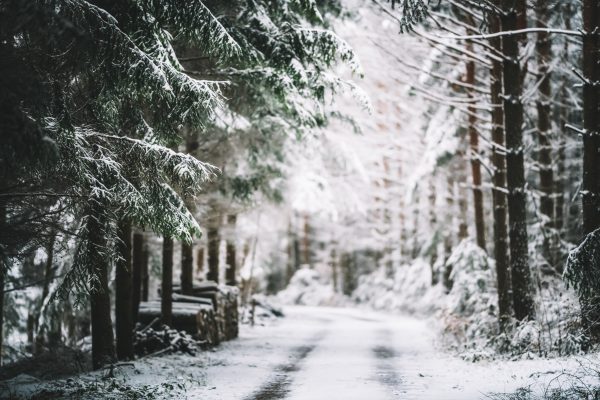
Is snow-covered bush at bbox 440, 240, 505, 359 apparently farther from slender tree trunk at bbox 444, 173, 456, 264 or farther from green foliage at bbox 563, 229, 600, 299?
slender tree trunk at bbox 444, 173, 456, 264

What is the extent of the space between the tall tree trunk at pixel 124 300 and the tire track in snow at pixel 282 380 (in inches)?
139

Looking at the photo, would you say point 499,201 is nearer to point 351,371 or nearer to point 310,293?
point 351,371

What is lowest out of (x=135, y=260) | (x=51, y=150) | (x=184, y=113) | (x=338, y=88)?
(x=135, y=260)

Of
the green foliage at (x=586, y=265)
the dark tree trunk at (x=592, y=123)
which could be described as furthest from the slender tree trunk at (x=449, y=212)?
the green foliage at (x=586, y=265)

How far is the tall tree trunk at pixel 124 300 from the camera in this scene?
10.8 meters

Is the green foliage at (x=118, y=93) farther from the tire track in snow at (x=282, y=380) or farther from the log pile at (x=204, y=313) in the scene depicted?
the log pile at (x=204, y=313)

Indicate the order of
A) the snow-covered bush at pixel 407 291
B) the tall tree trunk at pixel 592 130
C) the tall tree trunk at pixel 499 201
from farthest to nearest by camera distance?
the snow-covered bush at pixel 407 291 → the tall tree trunk at pixel 499 201 → the tall tree trunk at pixel 592 130

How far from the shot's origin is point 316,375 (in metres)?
9.91

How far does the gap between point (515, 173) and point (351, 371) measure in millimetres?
5892

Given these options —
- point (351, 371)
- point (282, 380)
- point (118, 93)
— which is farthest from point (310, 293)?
point (118, 93)

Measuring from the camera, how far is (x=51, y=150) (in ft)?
18.5

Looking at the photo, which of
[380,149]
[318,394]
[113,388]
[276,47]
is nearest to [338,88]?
[276,47]

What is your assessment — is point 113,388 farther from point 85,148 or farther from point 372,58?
point 372,58

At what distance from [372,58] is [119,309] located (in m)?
11.4
